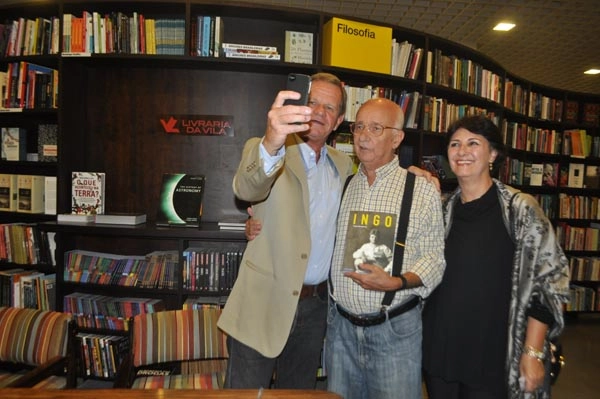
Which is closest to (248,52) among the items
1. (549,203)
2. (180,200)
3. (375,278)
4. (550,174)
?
(180,200)

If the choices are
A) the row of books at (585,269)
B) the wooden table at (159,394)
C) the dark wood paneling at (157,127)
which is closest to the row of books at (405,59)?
the dark wood paneling at (157,127)

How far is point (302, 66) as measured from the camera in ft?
9.46

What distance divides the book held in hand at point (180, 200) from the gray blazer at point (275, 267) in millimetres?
1298

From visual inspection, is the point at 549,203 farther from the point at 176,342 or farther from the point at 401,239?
the point at 176,342

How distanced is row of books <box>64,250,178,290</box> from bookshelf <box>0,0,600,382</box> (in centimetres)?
5

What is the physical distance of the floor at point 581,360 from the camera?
10.3 feet

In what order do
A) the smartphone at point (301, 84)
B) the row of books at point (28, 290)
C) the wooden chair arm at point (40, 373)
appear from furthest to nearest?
the row of books at point (28, 290) < the wooden chair arm at point (40, 373) < the smartphone at point (301, 84)

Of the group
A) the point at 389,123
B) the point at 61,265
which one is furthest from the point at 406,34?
the point at 61,265

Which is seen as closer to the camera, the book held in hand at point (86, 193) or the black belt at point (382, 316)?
the black belt at point (382, 316)

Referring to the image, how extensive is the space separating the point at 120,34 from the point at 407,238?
8.58 feet

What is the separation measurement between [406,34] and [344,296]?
2.72 metres

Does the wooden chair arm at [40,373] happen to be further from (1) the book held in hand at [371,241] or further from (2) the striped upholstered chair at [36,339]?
(1) the book held in hand at [371,241]

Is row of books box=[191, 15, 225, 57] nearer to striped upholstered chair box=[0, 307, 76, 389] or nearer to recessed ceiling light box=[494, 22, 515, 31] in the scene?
striped upholstered chair box=[0, 307, 76, 389]

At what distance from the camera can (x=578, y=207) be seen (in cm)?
533
